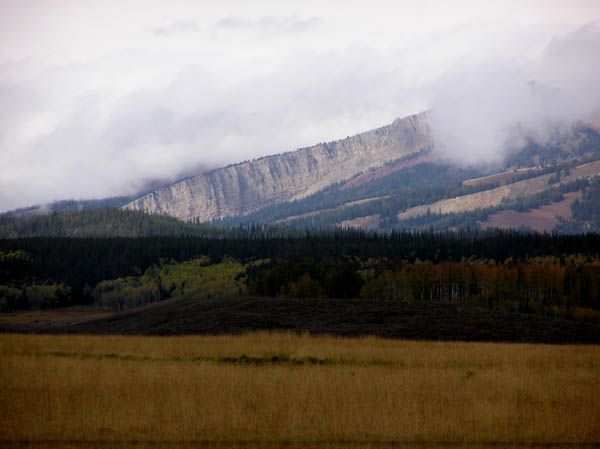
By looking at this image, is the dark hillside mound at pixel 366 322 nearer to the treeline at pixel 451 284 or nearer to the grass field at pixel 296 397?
the grass field at pixel 296 397

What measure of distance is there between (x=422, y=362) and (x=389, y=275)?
294 feet

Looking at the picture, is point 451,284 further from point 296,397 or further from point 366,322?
point 296,397

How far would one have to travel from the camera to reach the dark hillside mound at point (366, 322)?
65812 millimetres

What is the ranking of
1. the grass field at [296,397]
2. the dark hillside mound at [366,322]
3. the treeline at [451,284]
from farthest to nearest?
the treeline at [451,284] < the dark hillside mound at [366,322] < the grass field at [296,397]

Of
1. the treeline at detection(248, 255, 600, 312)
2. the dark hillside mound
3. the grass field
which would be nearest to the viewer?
the grass field

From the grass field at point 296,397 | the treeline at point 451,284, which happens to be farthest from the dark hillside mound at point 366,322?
the treeline at point 451,284

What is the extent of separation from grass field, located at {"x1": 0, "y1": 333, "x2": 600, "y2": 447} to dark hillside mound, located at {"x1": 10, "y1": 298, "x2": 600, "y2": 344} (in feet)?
64.1

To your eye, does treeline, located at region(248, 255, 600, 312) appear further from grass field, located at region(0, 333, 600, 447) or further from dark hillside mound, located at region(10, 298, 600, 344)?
grass field, located at region(0, 333, 600, 447)

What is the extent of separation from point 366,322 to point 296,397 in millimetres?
42206

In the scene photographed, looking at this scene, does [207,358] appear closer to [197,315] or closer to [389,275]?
[197,315]

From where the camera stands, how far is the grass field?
80.7 feet

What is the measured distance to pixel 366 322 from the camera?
71688 millimetres

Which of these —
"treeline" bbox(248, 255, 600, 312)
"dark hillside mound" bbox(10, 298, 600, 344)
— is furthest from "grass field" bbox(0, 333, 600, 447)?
"treeline" bbox(248, 255, 600, 312)

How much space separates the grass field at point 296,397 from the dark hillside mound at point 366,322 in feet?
64.1
